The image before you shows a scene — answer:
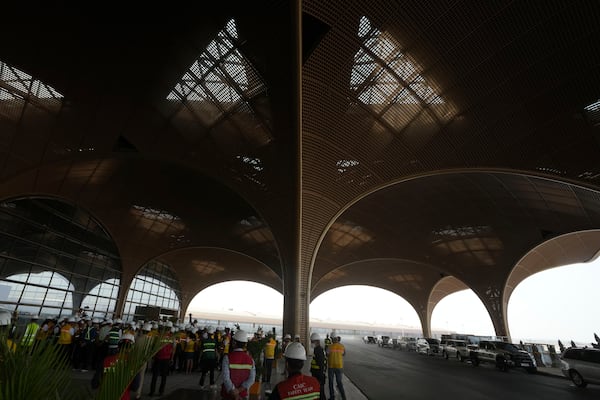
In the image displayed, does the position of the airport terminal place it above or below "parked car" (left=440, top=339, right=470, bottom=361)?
above

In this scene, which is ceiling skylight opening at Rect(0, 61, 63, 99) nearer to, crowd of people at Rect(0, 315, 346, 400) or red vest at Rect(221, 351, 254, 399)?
crowd of people at Rect(0, 315, 346, 400)

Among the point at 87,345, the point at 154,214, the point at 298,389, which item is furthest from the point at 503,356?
the point at 154,214

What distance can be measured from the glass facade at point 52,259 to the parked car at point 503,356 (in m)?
28.1

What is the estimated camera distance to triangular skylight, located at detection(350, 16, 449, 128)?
1123cm

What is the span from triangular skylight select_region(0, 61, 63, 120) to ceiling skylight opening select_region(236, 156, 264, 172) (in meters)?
7.99

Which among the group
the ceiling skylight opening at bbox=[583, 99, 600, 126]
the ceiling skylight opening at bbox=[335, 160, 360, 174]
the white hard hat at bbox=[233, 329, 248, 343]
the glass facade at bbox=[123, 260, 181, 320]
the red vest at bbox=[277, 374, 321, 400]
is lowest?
the red vest at bbox=[277, 374, 321, 400]

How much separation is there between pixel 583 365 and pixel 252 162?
16881 millimetres

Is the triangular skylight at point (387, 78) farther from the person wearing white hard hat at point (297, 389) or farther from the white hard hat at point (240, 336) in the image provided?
the person wearing white hard hat at point (297, 389)

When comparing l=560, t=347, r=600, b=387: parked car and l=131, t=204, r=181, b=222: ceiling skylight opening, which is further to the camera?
l=131, t=204, r=181, b=222: ceiling skylight opening

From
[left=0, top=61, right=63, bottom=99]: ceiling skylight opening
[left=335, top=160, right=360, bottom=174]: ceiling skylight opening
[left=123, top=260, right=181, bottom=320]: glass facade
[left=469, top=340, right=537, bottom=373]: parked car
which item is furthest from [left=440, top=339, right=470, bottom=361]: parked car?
[left=0, top=61, right=63, bottom=99]: ceiling skylight opening

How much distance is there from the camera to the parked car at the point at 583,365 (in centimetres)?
1290

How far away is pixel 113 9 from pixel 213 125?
573cm

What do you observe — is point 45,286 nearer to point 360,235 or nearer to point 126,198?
point 126,198

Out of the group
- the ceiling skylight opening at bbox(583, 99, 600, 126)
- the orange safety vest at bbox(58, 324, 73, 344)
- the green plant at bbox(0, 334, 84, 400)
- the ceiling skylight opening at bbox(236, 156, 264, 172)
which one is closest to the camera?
the green plant at bbox(0, 334, 84, 400)
